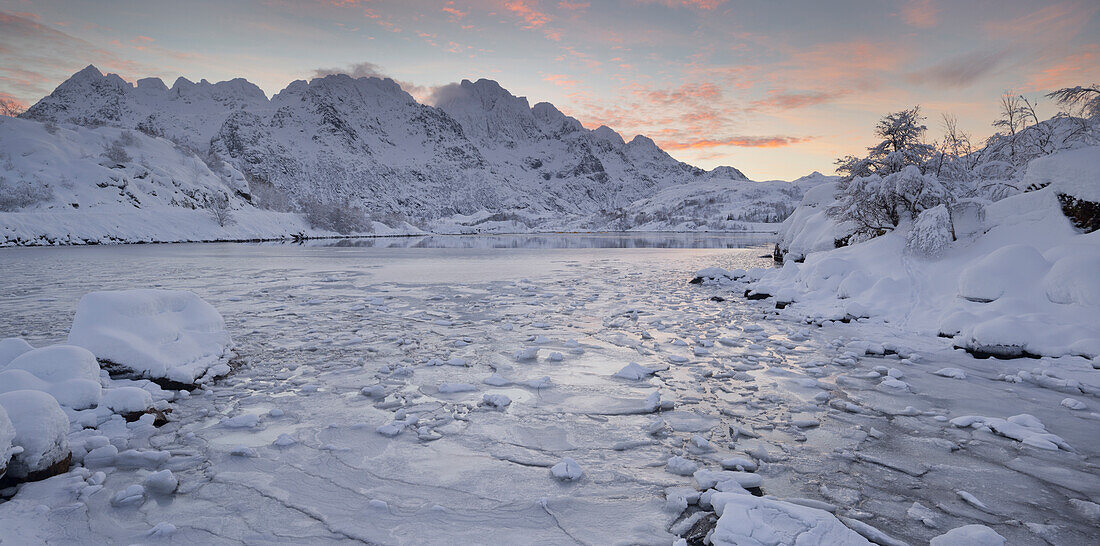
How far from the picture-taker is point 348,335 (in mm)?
8695

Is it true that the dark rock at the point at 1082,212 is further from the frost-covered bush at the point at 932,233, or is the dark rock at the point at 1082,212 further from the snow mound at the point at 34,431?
the snow mound at the point at 34,431

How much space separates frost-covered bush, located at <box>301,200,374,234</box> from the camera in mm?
97250

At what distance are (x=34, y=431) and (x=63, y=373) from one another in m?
1.58

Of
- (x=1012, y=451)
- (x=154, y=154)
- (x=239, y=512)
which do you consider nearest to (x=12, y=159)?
(x=154, y=154)

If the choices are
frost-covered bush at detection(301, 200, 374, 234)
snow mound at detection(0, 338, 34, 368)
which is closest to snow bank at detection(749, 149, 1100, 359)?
snow mound at detection(0, 338, 34, 368)

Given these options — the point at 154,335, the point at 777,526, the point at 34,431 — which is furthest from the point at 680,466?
the point at 154,335

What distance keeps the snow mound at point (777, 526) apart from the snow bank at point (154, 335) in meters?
6.12

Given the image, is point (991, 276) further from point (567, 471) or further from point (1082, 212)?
point (567, 471)

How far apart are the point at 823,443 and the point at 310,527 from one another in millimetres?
4126

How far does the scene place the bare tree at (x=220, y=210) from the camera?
62.4m

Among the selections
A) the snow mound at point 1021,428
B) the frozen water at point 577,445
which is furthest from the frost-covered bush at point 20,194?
the snow mound at point 1021,428

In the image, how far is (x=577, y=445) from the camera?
4.36 metres

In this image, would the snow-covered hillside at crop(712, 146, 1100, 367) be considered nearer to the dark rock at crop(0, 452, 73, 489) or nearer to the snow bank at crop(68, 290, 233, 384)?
the dark rock at crop(0, 452, 73, 489)

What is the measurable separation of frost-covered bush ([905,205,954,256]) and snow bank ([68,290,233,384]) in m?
13.9
